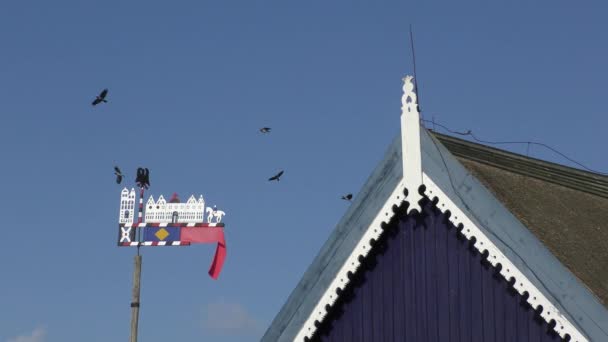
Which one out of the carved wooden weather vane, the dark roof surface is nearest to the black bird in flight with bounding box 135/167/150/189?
the carved wooden weather vane

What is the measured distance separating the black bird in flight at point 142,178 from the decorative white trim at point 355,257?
31859 millimetres

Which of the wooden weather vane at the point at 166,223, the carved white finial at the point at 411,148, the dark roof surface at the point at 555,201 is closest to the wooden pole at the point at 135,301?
the wooden weather vane at the point at 166,223

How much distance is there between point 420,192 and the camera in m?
16.2

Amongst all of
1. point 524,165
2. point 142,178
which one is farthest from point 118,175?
point 524,165

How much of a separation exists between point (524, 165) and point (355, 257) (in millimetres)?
3074

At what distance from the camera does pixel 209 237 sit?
48.9m

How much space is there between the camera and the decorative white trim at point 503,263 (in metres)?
14.7

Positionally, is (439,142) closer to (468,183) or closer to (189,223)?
(468,183)

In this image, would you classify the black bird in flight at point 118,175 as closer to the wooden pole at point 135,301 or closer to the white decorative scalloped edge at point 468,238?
the wooden pole at point 135,301

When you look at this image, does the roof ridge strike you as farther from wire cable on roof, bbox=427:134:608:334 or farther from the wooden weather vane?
the wooden weather vane

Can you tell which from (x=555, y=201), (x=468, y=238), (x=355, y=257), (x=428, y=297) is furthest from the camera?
(x=555, y=201)

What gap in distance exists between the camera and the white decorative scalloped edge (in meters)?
14.8

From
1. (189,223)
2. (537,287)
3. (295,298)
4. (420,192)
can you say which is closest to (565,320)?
(537,287)

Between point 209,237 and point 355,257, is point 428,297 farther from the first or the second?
point 209,237
